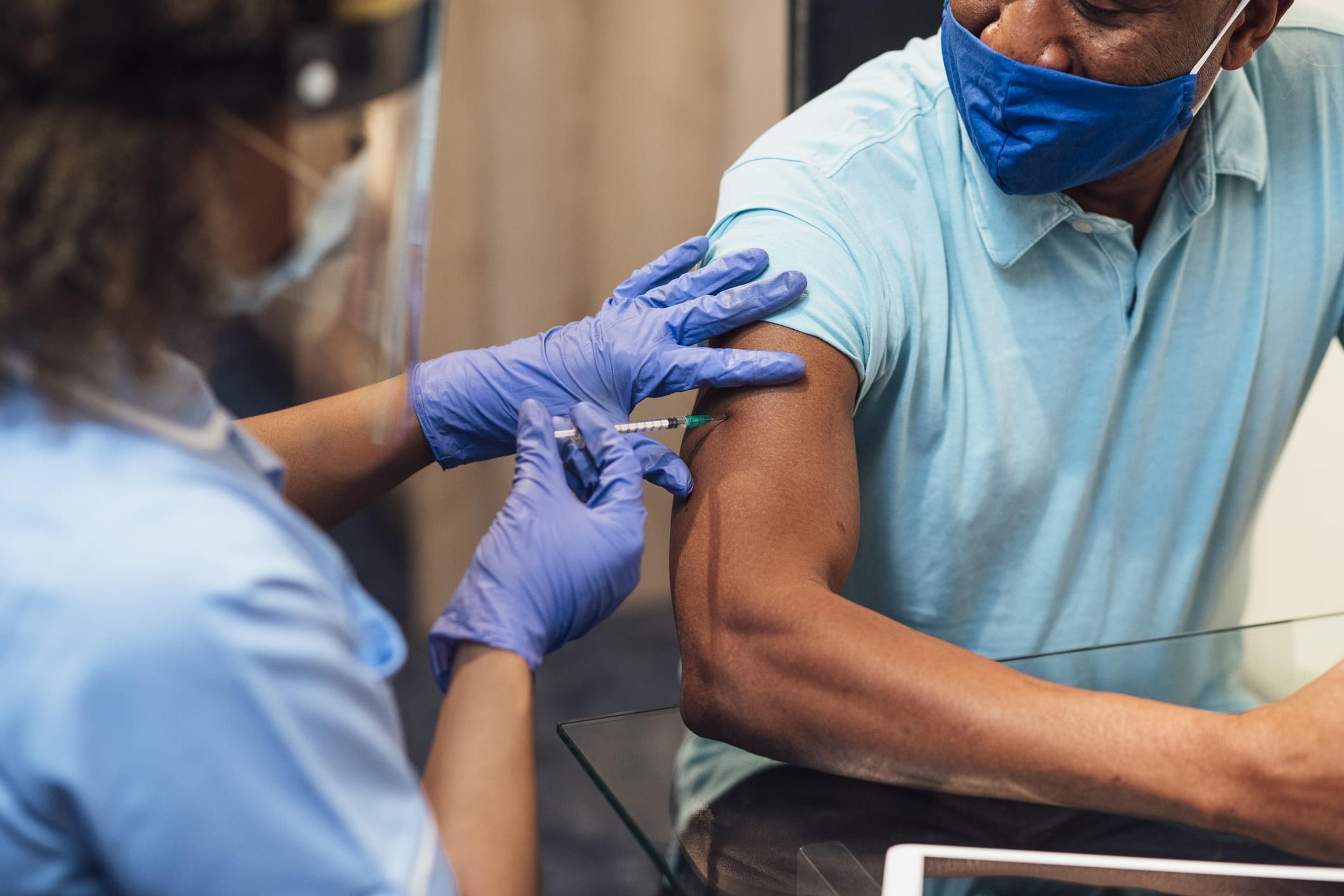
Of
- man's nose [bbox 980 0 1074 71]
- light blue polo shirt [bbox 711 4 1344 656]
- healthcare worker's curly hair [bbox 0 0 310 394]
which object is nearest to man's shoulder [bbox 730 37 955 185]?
light blue polo shirt [bbox 711 4 1344 656]

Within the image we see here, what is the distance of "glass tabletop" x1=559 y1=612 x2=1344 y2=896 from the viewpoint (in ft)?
2.87

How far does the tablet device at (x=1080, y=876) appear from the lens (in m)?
0.84

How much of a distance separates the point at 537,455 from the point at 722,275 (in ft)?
0.91

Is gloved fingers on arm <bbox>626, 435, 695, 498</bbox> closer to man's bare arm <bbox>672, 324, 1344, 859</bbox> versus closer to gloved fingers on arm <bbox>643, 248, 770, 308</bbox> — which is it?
man's bare arm <bbox>672, 324, 1344, 859</bbox>

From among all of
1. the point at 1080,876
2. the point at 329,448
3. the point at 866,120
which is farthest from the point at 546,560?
the point at 866,120

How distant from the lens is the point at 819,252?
1159 millimetres

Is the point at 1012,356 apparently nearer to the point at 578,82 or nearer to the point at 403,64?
the point at 403,64

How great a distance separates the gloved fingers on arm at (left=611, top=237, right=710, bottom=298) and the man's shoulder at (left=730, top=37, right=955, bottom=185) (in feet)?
0.32

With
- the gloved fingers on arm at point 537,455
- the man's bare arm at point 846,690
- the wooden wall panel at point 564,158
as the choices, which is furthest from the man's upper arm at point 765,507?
the wooden wall panel at point 564,158

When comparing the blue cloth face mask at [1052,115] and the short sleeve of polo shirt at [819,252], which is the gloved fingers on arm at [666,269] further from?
the blue cloth face mask at [1052,115]

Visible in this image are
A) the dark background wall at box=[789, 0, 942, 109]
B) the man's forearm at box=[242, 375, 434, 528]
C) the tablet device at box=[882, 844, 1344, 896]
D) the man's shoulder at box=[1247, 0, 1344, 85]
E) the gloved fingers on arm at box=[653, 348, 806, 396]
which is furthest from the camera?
the dark background wall at box=[789, 0, 942, 109]

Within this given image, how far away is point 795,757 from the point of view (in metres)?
0.99

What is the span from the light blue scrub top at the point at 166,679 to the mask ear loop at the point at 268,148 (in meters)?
0.13

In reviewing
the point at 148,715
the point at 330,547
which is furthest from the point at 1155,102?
the point at 148,715
